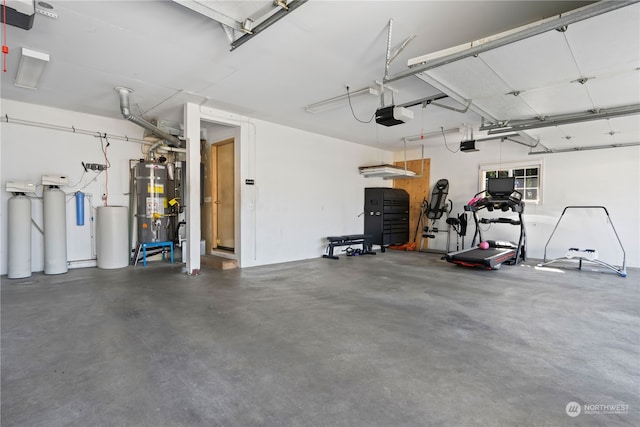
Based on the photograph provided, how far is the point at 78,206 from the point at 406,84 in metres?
5.83

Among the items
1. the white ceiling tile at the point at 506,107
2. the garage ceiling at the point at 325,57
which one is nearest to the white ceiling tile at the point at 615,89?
the garage ceiling at the point at 325,57

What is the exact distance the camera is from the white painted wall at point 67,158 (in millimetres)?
4852

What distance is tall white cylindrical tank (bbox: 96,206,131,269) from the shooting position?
5.38m

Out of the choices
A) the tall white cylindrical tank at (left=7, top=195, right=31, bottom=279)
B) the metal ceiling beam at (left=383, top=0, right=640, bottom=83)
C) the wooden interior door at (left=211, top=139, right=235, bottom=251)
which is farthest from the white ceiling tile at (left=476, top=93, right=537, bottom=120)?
the tall white cylindrical tank at (left=7, top=195, right=31, bottom=279)

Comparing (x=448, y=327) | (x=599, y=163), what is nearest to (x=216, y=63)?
(x=448, y=327)

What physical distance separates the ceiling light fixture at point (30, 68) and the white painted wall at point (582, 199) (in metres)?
8.53

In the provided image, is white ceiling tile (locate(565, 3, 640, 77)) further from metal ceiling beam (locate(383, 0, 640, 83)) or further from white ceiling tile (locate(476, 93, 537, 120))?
white ceiling tile (locate(476, 93, 537, 120))

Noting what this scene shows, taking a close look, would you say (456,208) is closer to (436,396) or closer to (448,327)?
(448,327)

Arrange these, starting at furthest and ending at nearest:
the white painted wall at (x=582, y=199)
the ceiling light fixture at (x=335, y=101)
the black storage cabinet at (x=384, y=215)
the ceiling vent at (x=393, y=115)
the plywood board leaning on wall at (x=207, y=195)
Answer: the black storage cabinet at (x=384, y=215)
the plywood board leaning on wall at (x=207, y=195)
the white painted wall at (x=582, y=199)
the ceiling light fixture at (x=335, y=101)
the ceiling vent at (x=393, y=115)

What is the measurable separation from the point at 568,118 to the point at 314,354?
15.4ft

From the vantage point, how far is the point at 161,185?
6020mm

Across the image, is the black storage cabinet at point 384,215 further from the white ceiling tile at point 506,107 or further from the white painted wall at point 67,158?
the white painted wall at point 67,158

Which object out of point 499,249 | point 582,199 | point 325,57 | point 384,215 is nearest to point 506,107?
point 325,57

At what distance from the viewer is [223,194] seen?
663 centimetres
